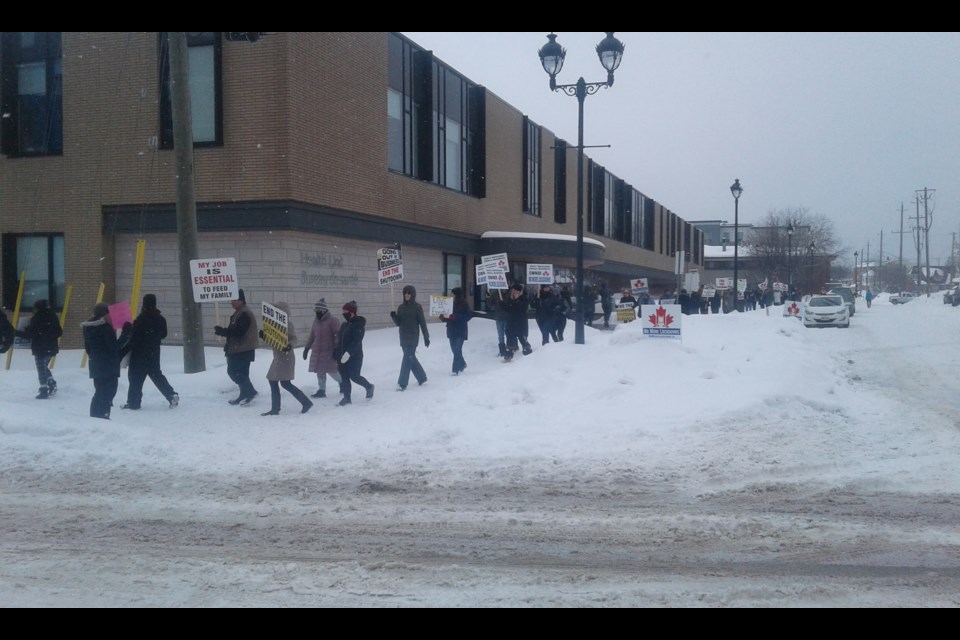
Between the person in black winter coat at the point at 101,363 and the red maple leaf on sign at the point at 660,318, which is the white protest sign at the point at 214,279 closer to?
the person in black winter coat at the point at 101,363

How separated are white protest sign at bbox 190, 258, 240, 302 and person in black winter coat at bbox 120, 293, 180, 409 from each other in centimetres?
148

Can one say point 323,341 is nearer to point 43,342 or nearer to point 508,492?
point 43,342

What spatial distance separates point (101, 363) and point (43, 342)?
209 cm

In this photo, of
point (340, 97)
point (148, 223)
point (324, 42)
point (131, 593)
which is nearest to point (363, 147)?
point (340, 97)

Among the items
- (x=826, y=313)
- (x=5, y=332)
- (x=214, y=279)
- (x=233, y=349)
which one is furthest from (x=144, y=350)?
(x=826, y=313)

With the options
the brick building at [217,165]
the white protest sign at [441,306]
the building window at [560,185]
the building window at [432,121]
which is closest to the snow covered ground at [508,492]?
the white protest sign at [441,306]

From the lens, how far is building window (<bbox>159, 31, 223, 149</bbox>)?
1773cm

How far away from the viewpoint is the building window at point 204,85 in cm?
1773

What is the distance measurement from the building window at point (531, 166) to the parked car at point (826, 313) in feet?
45.9

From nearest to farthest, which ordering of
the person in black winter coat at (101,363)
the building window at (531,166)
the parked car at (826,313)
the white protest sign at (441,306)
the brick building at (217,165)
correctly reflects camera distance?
the person in black winter coat at (101,363) → the white protest sign at (441,306) → the brick building at (217,165) → the building window at (531,166) → the parked car at (826,313)

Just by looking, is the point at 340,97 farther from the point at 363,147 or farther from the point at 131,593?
the point at 131,593

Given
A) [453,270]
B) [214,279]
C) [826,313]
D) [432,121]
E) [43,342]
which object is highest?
[432,121]

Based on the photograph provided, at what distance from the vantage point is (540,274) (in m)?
20.5

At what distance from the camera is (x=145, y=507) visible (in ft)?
24.2
